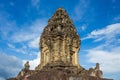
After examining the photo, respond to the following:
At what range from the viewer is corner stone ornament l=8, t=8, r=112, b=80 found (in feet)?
78.4

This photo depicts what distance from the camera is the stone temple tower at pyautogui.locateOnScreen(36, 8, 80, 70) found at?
82.7 ft

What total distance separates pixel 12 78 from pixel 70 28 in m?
8.62

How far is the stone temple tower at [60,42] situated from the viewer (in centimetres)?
2520

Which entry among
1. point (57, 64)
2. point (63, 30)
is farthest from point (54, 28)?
point (57, 64)

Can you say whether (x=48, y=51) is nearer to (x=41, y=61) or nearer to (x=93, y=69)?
(x=41, y=61)

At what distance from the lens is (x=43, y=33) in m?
27.6

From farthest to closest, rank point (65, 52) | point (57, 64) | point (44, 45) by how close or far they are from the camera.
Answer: point (44, 45) → point (65, 52) → point (57, 64)

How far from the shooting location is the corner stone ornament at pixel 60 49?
941 inches

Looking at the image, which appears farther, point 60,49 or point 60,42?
point 60,42

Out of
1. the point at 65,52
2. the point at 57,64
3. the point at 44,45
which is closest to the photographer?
the point at 57,64

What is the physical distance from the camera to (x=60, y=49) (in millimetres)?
25359

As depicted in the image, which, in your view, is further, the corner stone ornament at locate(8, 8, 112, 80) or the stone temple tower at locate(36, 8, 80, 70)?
the stone temple tower at locate(36, 8, 80, 70)

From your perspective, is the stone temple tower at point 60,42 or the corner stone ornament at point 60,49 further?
the stone temple tower at point 60,42

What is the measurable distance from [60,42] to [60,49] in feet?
2.70
